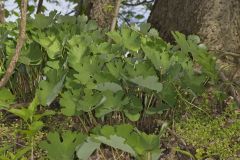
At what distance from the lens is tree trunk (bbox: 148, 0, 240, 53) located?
325cm

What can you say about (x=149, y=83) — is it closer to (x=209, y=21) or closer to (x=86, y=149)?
(x=86, y=149)

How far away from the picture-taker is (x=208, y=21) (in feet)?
10.7

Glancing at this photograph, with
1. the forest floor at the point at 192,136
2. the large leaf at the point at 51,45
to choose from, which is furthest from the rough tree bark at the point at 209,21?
the large leaf at the point at 51,45

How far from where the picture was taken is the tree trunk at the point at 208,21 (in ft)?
10.6

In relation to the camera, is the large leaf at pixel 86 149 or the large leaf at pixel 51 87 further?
the large leaf at pixel 51 87

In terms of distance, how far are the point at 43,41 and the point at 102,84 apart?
64 centimetres

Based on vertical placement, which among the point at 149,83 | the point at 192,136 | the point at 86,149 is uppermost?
the point at 149,83

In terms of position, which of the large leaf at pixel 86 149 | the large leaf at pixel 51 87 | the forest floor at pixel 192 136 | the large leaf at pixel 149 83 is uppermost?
the large leaf at pixel 149 83

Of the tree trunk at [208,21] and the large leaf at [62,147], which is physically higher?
the tree trunk at [208,21]

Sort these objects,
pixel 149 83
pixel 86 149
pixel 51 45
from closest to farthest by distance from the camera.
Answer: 1. pixel 86 149
2. pixel 149 83
3. pixel 51 45

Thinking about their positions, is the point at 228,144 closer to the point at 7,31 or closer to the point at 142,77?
the point at 142,77

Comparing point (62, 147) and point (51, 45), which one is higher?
point (51, 45)

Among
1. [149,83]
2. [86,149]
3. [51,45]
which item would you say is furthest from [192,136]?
[51,45]

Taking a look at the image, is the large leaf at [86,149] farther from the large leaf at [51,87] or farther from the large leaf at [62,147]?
the large leaf at [51,87]
